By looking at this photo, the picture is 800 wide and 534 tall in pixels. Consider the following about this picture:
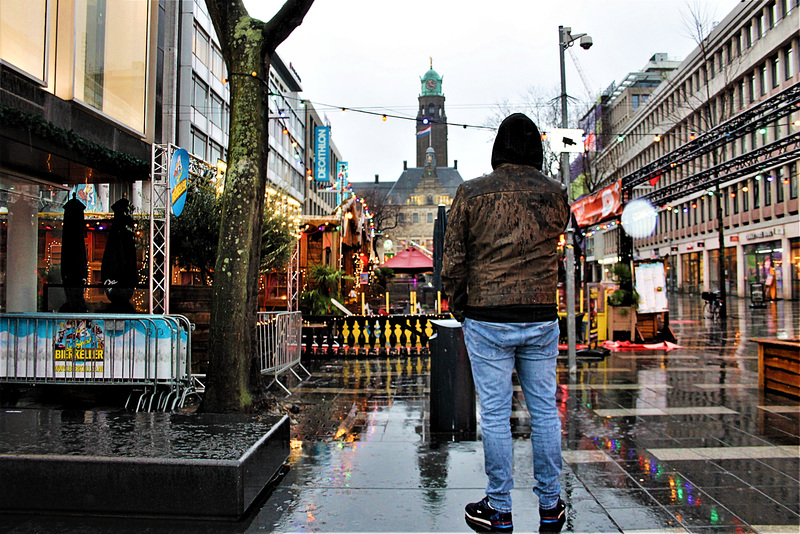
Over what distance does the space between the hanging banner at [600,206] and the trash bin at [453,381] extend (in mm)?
10156

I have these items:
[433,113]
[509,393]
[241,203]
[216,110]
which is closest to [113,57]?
[241,203]

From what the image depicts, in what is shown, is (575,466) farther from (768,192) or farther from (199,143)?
(768,192)

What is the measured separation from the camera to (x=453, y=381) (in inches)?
208

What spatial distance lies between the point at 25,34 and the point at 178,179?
254 cm

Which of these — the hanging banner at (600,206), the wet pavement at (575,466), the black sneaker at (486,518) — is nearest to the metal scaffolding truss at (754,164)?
the hanging banner at (600,206)

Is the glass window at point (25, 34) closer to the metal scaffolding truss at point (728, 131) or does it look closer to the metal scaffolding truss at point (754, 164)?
the metal scaffolding truss at point (728, 131)

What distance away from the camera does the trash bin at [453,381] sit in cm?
525

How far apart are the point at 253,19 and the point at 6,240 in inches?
179

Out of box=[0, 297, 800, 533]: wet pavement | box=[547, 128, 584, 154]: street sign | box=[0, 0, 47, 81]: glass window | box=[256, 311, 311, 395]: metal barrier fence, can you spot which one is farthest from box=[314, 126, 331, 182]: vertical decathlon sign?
box=[0, 0, 47, 81]: glass window

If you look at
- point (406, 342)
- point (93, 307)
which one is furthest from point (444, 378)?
point (406, 342)

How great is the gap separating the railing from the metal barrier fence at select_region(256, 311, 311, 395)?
9.26 ft

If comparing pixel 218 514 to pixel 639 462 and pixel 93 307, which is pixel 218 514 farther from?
pixel 93 307

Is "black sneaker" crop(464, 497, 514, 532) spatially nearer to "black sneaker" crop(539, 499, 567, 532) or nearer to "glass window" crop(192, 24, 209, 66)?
"black sneaker" crop(539, 499, 567, 532)

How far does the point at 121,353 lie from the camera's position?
250 inches
